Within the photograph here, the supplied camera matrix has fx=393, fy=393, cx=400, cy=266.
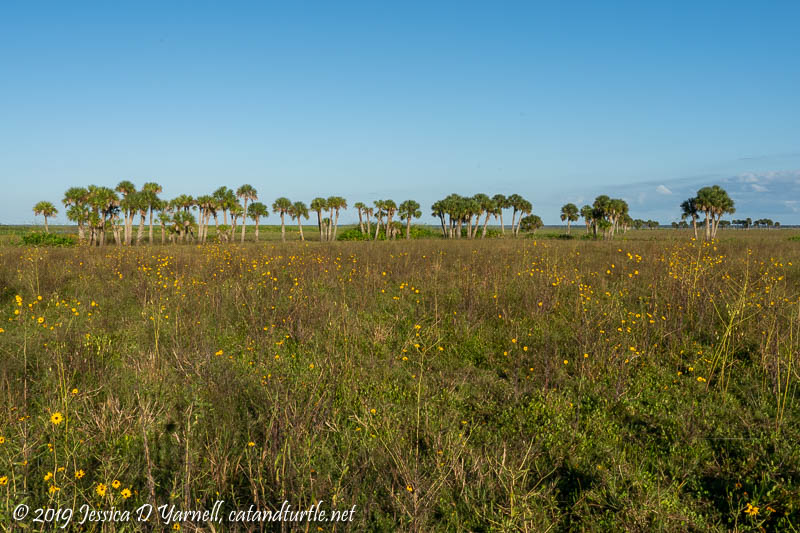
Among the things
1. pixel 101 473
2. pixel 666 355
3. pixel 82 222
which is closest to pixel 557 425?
pixel 666 355

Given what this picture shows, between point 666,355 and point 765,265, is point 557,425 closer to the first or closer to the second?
point 666,355

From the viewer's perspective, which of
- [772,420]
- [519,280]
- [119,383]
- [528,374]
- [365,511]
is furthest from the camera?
[519,280]

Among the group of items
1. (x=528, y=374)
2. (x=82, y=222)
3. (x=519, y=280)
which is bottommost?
(x=528, y=374)

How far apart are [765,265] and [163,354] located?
47.4 feet

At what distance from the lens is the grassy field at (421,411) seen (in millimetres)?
2895

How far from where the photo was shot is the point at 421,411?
4164 millimetres

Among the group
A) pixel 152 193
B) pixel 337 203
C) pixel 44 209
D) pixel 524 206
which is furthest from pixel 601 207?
pixel 44 209

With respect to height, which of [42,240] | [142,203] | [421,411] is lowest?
[421,411]

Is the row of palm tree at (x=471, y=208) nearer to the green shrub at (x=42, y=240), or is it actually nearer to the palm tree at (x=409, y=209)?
the palm tree at (x=409, y=209)

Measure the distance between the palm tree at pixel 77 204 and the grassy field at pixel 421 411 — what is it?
5234cm

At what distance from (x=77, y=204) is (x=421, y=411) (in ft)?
198

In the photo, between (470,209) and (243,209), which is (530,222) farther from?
(243,209)

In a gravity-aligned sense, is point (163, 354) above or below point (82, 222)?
below

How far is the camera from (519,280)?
9.04 metres
